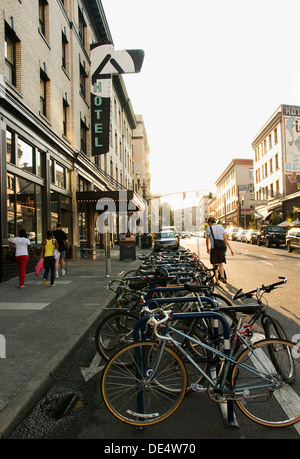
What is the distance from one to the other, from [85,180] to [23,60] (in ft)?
32.6

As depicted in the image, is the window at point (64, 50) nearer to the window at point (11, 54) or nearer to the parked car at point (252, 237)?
the window at point (11, 54)

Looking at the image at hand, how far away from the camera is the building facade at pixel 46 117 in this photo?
11.0 m

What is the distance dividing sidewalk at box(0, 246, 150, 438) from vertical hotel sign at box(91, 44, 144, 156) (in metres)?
14.0

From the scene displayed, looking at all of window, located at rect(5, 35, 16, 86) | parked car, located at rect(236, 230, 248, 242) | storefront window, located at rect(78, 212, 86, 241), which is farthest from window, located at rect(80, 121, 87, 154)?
parked car, located at rect(236, 230, 248, 242)

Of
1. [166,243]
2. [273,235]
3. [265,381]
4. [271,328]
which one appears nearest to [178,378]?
[265,381]

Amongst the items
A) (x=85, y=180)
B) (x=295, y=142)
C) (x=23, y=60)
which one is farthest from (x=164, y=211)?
(x=23, y=60)

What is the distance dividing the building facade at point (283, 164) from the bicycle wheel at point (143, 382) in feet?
116

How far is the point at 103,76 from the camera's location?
22312mm

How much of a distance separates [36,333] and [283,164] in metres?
40.2

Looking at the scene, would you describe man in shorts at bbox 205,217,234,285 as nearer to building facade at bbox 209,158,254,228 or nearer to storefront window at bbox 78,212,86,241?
storefront window at bbox 78,212,86,241

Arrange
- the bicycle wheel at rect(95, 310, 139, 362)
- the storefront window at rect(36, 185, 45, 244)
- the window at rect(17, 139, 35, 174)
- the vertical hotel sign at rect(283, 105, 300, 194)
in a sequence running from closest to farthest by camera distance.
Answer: the bicycle wheel at rect(95, 310, 139, 362) < the window at rect(17, 139, 35, 174) < the storefront window at rect(36, 185, 45, 244) < the vertical hotel sign at rect(283, 105, 300, 194)

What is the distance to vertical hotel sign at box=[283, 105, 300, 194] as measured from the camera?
39.2 meters

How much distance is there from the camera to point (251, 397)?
9.34 feet
